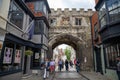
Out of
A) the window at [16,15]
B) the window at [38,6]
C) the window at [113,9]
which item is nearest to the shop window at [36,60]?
the window at [16,15]

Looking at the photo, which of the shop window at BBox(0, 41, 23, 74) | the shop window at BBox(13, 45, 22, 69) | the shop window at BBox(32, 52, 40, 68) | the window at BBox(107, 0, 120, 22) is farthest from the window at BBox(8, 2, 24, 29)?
the window at BBox(107, 0, 120, 22)

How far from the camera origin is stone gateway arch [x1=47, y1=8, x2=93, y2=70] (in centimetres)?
1925

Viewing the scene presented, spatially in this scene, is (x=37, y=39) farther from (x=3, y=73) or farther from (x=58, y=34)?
Answer: (x=3, y=73)

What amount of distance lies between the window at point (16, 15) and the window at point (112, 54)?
8.98 meters

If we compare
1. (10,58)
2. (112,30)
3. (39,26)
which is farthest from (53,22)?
(10,58)

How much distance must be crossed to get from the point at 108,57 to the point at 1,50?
10170 millimetres

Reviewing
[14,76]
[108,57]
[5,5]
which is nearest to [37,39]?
[14,76]

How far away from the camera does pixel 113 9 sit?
1047 centimetres

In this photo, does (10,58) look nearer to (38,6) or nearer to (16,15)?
(16,15)

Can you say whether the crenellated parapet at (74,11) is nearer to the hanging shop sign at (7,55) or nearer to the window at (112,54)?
the window at (112,54)

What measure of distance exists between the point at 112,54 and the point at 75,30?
9.43m

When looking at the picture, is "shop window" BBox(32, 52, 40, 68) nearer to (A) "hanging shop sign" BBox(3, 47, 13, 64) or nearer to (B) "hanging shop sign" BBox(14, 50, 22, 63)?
(B) "hanging shop sign" BBox(14, 50, 22, 63)

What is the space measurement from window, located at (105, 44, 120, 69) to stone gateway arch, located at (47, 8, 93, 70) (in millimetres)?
6546

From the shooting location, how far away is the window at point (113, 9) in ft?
33.0
